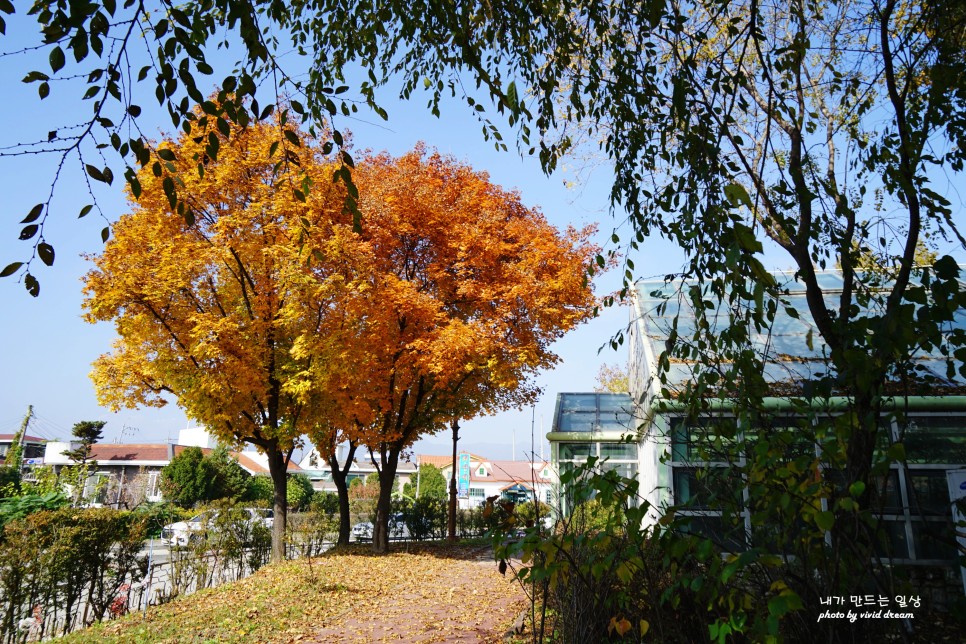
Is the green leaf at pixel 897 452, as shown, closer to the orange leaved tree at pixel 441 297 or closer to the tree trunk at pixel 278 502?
the orange leaved tree at pixel 441 297

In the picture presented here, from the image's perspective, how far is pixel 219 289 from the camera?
11438 mm

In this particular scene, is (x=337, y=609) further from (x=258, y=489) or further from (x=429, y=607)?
(x=258, y=489)

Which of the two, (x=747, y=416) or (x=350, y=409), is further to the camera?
(x=350, y=409)

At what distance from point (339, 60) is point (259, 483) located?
36.4m

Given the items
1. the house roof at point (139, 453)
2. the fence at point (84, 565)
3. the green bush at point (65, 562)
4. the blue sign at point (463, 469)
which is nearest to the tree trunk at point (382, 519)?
the fence at point (84, 565)

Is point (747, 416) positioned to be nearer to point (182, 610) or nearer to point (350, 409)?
point (182, 610)

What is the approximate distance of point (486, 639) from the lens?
21.0 ft

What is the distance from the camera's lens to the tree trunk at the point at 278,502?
12188 mm

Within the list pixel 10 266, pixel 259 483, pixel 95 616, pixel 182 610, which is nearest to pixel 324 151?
pixel 10 266

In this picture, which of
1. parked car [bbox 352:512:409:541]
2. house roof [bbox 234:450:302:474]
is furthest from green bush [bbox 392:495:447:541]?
house roof [bbox 234:450:302:474]

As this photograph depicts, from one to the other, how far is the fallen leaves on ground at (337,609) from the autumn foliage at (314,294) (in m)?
3.20

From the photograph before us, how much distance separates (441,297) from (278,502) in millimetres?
5619

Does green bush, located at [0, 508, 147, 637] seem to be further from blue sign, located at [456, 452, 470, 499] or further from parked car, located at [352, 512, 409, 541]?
blue sign, located at [456, 452, 470, 499]

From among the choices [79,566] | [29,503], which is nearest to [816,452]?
[79,566]
